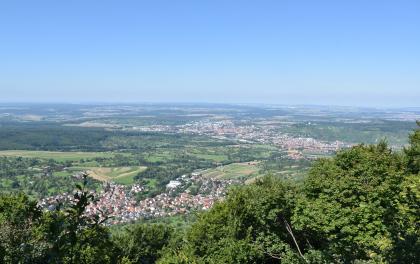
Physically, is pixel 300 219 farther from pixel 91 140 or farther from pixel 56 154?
pixel 91 140

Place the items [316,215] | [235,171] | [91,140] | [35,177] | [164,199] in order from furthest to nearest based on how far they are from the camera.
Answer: [91,140]
[235,171]
[35,177]
[164,199]
[316,215]

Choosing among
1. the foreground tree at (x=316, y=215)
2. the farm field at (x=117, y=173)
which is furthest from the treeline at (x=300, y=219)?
the farm field at (x=117, y=173)

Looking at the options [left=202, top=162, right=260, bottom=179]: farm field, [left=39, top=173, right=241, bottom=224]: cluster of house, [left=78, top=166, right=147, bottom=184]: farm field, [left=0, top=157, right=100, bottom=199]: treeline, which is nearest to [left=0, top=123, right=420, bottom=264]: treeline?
[left=39, top=173, right=241, bottom=224]: cluster of house

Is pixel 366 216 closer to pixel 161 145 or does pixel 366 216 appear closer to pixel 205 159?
pixel 205 159

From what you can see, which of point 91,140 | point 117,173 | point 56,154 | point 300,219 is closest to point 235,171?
point 117,173

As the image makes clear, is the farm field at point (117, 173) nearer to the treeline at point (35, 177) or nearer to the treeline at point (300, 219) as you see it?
the treeline at point (35, 177)
